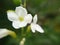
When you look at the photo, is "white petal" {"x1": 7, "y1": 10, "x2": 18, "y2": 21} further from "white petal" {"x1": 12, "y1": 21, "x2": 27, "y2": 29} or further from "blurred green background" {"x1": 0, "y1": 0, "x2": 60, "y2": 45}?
"blurred green background" {"x1": 0, "y1": 0, "x2": 60, "y2": 45}

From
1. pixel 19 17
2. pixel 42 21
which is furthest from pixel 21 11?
pixel 42 21

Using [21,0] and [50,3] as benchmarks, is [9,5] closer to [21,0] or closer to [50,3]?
[50,3]

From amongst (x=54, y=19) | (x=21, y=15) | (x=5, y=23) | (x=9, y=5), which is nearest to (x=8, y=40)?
(x=5, y=23)

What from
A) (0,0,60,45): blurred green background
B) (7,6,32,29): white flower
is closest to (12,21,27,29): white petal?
(7,6,32,29): white flower

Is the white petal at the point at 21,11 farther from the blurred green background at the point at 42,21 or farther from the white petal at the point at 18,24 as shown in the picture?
the blurred green background at the point at 42,21

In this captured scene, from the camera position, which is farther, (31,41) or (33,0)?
(33,0)

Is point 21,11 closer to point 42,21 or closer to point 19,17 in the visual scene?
point 19,17
